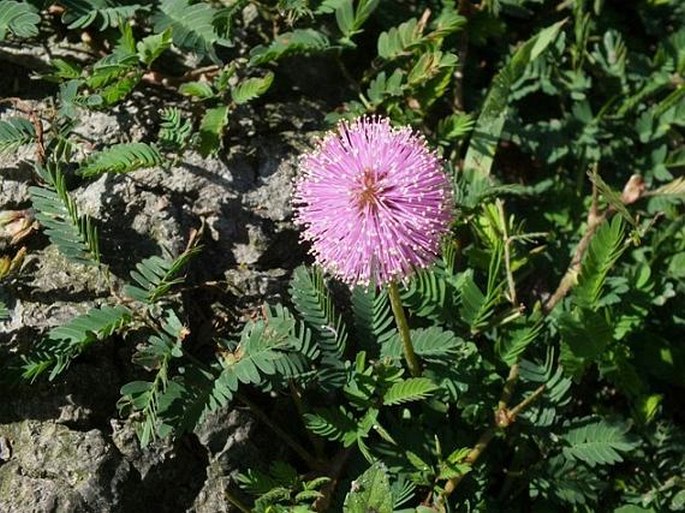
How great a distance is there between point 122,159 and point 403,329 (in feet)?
3.44

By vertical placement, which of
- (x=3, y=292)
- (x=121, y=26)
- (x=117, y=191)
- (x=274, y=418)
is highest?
(x=121, y=26)

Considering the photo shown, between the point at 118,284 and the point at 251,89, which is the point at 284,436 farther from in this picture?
the point at 251,89

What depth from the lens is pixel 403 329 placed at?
8.69ft

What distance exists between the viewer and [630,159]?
362cm

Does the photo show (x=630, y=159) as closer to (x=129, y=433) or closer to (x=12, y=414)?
(x=129, y=433)

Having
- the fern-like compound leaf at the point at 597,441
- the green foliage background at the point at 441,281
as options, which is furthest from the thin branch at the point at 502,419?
the fern-like compound leaf at the point at 597,441

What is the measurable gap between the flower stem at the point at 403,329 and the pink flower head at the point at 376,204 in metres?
0.08

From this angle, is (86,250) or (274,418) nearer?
(86,250)

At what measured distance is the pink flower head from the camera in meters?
2.39

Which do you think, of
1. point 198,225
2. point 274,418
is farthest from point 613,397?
point 198,225

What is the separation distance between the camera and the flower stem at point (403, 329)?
8.29ft

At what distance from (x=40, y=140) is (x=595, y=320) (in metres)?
1.90

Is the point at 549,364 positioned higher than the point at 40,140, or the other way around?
the point at 40,140

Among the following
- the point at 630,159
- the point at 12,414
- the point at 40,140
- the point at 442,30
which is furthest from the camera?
the point at 630,159
